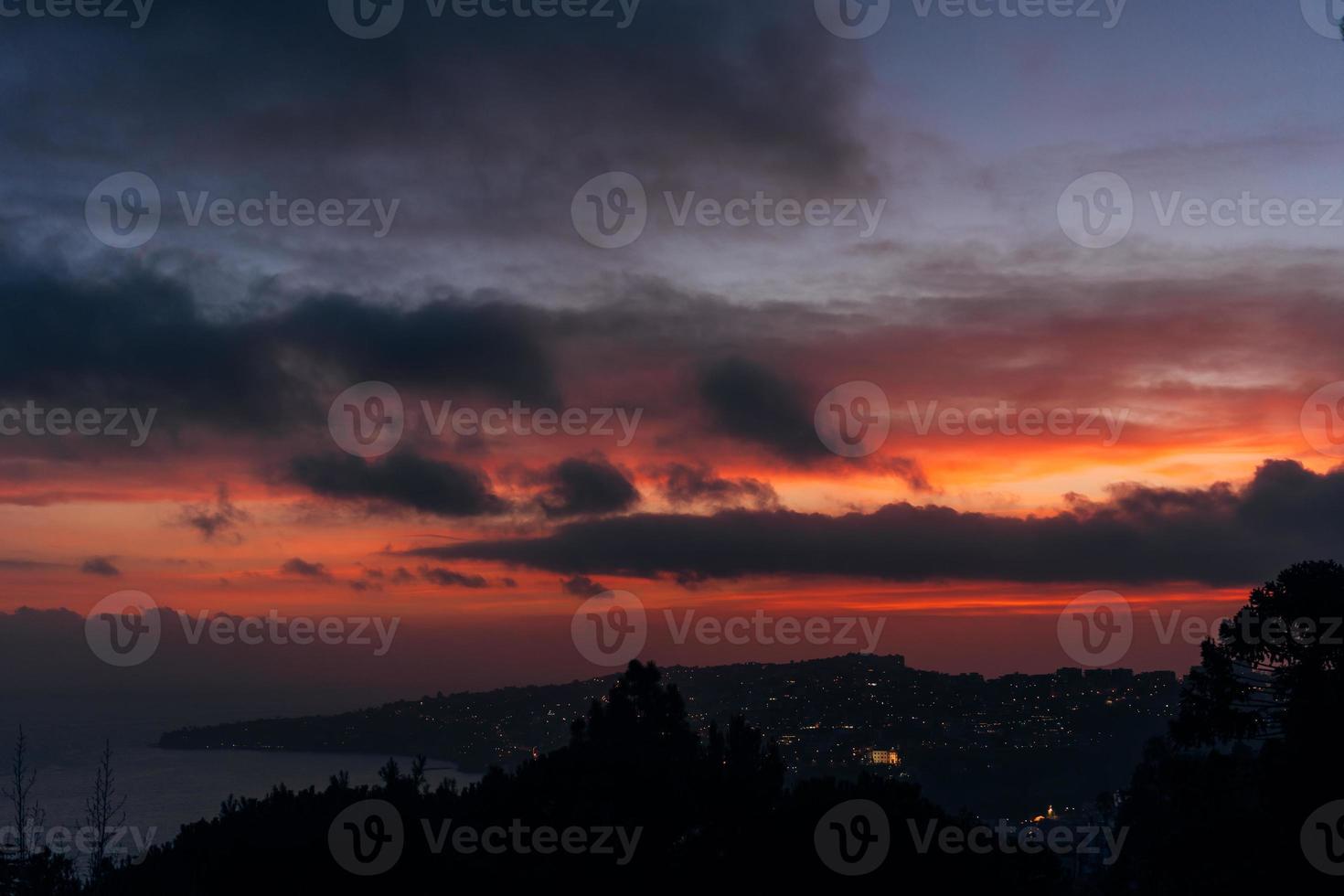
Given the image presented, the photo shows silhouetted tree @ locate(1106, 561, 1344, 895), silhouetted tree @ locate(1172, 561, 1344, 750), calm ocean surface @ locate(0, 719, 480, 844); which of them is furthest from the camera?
calm ocean surface @ locate(0, 719, 480, 844)

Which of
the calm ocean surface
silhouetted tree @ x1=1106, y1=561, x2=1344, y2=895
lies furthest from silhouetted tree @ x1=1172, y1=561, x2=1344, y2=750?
the calm ocean surface

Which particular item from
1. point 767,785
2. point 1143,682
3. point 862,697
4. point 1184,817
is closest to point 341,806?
point 767,785

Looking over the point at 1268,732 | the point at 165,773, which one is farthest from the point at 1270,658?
the point at 165,773

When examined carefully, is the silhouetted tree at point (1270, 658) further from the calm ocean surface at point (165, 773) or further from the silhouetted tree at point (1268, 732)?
the calm ocean surface at point (165, 773)

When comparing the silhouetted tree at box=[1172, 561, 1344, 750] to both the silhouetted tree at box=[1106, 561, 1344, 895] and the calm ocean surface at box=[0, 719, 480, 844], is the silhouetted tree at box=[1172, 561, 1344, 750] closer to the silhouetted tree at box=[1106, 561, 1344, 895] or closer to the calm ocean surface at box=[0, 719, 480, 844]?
the silhouetted tree at box=[1106, 561, 1344, 895]

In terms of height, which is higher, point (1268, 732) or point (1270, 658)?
point (1270, 658)

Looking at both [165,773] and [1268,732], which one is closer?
[1268,732]

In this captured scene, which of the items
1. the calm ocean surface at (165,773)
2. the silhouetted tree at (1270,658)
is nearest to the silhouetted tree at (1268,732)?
the silhouetted tree at (1270,658)

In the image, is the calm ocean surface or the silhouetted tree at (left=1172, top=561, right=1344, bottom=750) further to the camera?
the calm ocean surface

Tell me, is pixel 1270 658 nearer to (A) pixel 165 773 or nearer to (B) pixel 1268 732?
(B) pixel 1268 732

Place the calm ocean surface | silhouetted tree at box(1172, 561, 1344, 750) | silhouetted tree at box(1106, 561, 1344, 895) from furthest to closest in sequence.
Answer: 1. the calm ocean surface
2. silhouetted tree at box(1172, 561, 1344, 750)
3. silhouetted tree at box(1106, 561, 1344, 895)

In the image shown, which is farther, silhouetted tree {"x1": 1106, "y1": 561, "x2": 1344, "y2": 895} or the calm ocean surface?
the calm ocean surface
